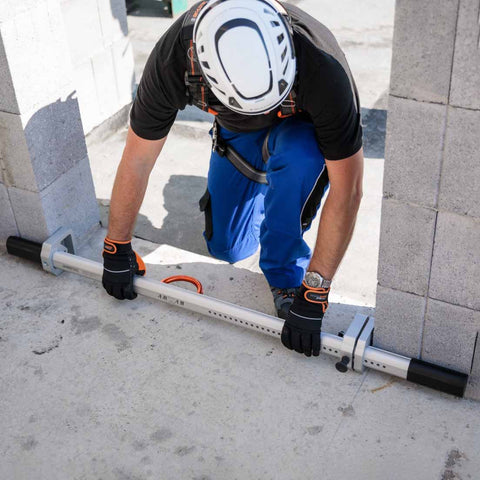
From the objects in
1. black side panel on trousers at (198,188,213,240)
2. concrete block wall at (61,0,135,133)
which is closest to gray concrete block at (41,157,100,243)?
black side panel on trousers at (198,188,213,240)

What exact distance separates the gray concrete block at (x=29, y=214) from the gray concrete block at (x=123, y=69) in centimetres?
209

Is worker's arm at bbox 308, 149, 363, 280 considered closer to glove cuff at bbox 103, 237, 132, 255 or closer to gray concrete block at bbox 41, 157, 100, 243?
glove cuff at bbox 103, 237, 132, 255

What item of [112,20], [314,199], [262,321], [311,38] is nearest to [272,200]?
[314,199]

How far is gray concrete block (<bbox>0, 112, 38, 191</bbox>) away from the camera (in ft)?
10.3

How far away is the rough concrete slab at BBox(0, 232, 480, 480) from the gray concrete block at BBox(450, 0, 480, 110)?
1.19m

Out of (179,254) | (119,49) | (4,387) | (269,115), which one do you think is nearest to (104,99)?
(119,49)

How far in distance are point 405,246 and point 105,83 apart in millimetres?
3288

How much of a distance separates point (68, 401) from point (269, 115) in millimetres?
1448

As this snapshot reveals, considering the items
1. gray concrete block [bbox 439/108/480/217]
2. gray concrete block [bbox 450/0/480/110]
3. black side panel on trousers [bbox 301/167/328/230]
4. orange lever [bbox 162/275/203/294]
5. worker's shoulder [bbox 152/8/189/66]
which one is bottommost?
orange lever [bbox 162/275/203/294]

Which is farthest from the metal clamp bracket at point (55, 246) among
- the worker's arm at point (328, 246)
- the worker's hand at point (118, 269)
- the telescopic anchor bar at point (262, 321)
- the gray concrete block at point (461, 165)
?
the gray concrete block at point (461, 165)

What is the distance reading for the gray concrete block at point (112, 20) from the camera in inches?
194

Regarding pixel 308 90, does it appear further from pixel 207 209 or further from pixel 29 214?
pixel 29 214

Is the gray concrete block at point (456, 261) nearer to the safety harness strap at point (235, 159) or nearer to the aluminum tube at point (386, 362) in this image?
the aluminum tube at point (386, 362)

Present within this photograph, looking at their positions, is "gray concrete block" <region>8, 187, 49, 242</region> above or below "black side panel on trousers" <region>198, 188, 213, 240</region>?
above
